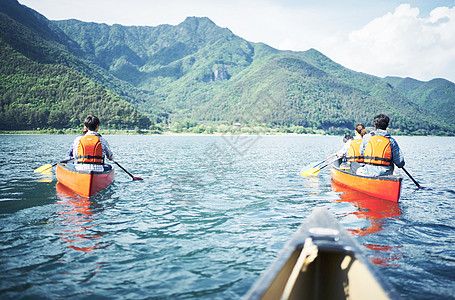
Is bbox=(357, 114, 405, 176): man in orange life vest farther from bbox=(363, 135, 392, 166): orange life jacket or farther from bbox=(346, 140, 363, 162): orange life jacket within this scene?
bbox=(346, 140, 363, 162): orange life jacket

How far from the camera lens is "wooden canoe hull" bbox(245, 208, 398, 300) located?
296 centimetres

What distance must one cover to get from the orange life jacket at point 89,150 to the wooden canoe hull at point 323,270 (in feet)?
26.8

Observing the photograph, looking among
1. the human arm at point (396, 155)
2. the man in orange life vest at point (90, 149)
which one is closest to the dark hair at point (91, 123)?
the man in orange life vest at point (90, 149)

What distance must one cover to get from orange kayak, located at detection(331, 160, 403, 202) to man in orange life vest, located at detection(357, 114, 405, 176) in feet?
1.14

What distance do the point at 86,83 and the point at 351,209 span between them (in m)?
136

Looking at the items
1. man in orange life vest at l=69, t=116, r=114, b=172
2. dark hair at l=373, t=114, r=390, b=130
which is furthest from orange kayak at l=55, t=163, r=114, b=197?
dark hair at l=373, t=114, r=390, b=130

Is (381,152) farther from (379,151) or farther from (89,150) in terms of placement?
(89,150)

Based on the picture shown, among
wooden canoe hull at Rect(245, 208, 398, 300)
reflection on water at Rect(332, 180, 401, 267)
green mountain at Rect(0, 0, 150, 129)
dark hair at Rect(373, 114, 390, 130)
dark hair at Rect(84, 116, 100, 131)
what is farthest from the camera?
green mountain at Rect(0, 0, 150, 129)

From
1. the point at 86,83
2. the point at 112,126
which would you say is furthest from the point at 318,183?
the point at 86,83

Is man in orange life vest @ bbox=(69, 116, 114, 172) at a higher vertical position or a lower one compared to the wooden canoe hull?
higher

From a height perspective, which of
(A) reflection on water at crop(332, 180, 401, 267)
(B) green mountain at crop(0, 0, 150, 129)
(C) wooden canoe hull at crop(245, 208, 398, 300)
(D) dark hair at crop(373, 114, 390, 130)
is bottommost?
(A) reflection on water at crop(332, 180, 401, 267)

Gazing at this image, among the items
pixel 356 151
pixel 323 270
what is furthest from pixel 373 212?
pixel 323 270

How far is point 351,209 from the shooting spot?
352 inches

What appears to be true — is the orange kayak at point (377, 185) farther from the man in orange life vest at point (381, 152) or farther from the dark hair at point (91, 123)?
the dark hair at point (91, 123)
